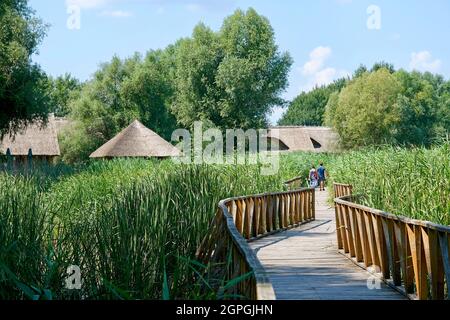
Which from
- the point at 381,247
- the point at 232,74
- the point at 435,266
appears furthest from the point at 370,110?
the point at 435,266

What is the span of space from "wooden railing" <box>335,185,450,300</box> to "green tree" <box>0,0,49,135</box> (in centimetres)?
1792

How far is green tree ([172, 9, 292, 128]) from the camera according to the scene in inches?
1969

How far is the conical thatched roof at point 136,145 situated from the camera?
44.8m

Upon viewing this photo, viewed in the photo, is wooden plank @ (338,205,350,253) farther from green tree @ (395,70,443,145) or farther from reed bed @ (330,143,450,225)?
green tree @ (395,70,443,145)

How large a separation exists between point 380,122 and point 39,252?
163ft

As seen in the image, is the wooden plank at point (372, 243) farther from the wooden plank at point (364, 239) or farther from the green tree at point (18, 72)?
the green tree at point (18, 72)

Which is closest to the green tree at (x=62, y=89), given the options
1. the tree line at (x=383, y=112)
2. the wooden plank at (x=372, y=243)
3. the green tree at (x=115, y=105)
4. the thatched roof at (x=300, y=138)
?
the green tree at (x=115, y=105)

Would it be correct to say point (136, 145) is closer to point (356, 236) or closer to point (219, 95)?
point (219, 95)

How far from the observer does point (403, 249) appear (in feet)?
25.5

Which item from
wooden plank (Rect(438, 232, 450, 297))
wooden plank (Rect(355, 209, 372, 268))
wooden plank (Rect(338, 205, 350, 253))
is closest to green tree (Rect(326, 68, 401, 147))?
wooden plank (Rect(338, 205, 350, 253))

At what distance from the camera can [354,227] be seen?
10289mm

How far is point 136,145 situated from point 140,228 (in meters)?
38.5
